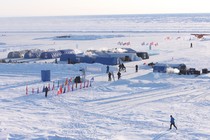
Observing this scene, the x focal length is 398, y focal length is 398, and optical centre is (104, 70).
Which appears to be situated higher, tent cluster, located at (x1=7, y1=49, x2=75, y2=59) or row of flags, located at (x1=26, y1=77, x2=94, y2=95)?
tent cluster, located at (x1=7, y1=49, x2=75, y2=59)

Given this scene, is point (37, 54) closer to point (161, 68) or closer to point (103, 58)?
point (103, 58)

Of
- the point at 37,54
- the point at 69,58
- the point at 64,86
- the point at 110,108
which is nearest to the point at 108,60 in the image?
the point at 69,58

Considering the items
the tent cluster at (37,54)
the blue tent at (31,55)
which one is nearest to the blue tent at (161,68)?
the tent cluster at (37,54)

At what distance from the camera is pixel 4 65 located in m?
36.2

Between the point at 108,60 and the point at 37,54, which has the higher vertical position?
the point at 37,54

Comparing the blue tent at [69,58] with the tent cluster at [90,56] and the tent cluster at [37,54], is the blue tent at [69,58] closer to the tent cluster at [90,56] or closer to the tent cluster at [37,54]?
the tent cluster at [90,56]

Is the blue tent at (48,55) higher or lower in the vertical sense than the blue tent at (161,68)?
higher

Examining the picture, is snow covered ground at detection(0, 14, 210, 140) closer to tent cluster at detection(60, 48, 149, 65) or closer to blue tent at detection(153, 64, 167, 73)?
blue tent at detection(153, 64, 167, 73)

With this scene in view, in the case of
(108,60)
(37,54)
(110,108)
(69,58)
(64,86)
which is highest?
(37,54)

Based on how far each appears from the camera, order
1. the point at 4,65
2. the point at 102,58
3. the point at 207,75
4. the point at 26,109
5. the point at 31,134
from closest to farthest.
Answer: the point at 31,134
the point at 26,109
the point at 207,75
the point at 4,65
the point at 102,58

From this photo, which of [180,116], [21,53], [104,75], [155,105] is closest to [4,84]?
[104,75]

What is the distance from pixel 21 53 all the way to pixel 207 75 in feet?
79.1

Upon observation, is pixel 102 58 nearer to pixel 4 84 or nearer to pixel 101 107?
pixel 4 84

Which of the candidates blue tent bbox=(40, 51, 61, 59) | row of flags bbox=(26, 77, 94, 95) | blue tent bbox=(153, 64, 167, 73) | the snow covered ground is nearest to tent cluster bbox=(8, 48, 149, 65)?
blue tent bbox=(40, 51, 61, 59)
